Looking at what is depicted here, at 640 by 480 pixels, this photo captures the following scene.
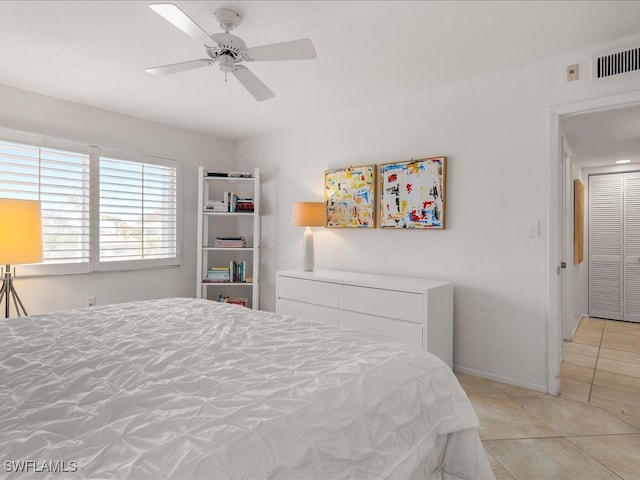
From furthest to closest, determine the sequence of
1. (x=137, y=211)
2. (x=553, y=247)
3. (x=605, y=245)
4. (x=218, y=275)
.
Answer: (x=605, y=245) < (x=218, y=275) < (x=137, y=211) < (x=553, y=247)

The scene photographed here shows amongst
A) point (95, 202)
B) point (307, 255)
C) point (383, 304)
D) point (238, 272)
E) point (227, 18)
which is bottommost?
point (383, 304)

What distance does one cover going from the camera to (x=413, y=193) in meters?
3.34

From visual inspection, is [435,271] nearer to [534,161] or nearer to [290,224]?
[534,161]

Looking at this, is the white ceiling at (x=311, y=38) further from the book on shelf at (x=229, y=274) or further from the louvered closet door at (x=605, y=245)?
the louvered closet door at (x=605, y=245)

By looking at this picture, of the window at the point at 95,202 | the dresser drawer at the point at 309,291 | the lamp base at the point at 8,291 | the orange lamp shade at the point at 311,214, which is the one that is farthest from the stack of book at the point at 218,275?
the lamp base at the point at 8,291

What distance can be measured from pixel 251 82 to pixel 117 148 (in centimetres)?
239

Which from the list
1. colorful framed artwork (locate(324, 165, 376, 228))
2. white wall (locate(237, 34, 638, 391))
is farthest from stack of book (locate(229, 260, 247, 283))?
white wall (locate(237, 34, 638, 391))

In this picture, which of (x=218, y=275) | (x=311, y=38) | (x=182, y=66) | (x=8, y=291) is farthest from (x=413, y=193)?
(x=8, y=291)

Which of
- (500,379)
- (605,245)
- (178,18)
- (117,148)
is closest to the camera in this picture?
(178,18)

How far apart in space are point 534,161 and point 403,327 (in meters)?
1.57

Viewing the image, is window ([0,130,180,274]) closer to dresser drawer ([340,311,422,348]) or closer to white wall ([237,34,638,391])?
white wall ([237,34,638,391])

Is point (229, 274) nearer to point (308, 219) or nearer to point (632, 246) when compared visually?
point (308, 219)

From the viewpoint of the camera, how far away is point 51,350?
148 centimetres

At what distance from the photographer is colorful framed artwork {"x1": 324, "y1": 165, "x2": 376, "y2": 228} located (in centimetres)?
364
